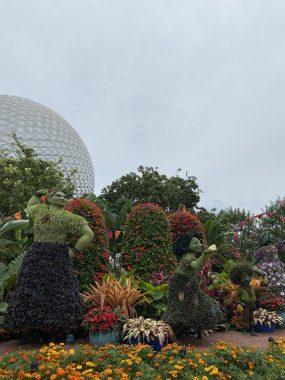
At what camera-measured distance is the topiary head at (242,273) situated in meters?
8.63

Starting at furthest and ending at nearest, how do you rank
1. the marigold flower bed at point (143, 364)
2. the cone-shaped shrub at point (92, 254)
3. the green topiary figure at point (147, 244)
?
the green topiary figure at point (147, 244) → the cone-shaped shrub at point (92, 254) → the marigold flower bed at point (143, 364)

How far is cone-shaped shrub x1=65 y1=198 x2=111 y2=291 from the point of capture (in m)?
8.88

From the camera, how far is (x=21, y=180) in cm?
1814

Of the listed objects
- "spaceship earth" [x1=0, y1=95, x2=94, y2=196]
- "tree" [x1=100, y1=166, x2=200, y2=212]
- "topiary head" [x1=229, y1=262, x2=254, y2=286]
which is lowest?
"topiary head" [x1=229, y1=262, x2=254, y2=286]

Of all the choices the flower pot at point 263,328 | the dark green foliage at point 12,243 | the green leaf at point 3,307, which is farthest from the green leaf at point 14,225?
the flower pot at point 263,328

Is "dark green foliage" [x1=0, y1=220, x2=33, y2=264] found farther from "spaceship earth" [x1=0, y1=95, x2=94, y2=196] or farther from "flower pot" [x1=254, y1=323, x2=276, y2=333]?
"spaceship earth" [x1=0, y1=95, x2=94, y2=196]

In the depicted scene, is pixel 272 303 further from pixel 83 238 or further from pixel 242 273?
pixel 83 238

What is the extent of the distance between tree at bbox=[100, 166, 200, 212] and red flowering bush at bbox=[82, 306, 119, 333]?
20.3 metres

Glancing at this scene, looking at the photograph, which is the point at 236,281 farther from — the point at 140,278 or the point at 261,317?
the point at 140,278

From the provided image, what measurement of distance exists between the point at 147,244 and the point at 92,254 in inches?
51.5

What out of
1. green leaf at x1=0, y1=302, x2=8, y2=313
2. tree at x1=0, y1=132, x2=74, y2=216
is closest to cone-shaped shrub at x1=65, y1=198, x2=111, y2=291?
green leaf at x1=0, y1=302, x2=8, y2=313

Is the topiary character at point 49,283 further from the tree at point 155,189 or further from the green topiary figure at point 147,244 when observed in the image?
the tree at point 155,189

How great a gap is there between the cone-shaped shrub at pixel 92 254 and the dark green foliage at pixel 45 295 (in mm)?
1449

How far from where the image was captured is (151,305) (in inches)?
332
